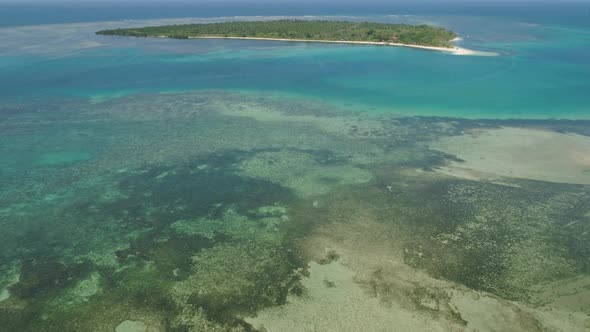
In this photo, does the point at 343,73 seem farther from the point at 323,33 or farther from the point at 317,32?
the point at 317,32

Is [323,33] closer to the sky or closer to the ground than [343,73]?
closer to the sky

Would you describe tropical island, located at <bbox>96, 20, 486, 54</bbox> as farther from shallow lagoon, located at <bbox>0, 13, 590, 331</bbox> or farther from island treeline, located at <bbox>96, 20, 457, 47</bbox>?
shallow lagoon, located at <bbox>0, 13, 590, 331</bbox>

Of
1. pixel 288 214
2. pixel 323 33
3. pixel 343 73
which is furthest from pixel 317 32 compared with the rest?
pixel 288 214

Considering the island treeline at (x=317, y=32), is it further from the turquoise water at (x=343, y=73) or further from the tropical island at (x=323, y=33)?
the turquoise water at (x=343, y=73)

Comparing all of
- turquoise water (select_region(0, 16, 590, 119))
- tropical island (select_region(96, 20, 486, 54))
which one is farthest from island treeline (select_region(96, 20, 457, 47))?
turquoise water (select_region(0, 16, 590, 119))

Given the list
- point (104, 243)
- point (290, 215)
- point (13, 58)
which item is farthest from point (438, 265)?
point (13, 58)

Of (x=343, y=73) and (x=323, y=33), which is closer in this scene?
(x=343, y=73)
